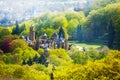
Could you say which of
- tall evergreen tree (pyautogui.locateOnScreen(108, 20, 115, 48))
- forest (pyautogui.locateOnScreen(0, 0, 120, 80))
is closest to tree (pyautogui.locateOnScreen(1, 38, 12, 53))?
forest (pyautogui.locateOnScreen(0, 0, 120, 80))

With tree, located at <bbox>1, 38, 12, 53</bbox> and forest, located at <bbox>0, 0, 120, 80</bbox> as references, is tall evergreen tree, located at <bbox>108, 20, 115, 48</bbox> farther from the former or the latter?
tree, located at <bbox>1, 38, 12, 53</bbox>

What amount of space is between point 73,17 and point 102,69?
52655 mm

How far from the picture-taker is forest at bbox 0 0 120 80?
95.4 ft

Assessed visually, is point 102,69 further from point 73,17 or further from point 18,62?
point 73,17

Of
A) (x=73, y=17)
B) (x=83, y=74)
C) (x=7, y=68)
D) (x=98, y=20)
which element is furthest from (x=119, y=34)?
(x=83, y=74)

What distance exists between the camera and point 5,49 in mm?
53062

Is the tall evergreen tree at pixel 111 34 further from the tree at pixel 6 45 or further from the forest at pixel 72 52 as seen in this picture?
the tree at pixel 6 45

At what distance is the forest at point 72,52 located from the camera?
29078 millimetres

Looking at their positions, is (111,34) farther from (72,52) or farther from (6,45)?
(6,45)

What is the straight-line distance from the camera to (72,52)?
160 ft

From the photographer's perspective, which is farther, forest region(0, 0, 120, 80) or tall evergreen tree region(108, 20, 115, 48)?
tall evergreen tree region(108, 20, 115, 48)

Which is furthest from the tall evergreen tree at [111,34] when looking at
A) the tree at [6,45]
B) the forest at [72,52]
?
the tree at [6,45]

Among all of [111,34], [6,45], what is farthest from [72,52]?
[111,34]

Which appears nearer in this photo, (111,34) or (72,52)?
(72,52)
